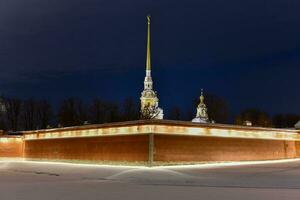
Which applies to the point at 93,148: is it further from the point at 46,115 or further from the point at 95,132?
the point at 46,115

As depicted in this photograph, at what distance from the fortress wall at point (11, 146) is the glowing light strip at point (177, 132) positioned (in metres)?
7.64

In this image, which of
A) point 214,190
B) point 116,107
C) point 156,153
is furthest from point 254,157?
point 116,107

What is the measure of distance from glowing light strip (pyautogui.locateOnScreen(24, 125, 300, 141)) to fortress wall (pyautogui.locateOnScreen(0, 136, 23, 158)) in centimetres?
764

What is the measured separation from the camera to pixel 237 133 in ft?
124

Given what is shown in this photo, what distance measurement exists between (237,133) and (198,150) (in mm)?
5103

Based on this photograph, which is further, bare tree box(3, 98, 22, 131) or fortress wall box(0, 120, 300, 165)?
bare tree box(3, 98, 22, 131)

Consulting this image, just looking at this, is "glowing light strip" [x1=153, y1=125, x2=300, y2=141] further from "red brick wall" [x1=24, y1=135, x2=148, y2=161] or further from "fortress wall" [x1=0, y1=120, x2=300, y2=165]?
"red brick wall" [x1=24, y1=135, x2=148, y2=161]

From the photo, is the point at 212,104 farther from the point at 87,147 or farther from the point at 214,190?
the point at 214,190

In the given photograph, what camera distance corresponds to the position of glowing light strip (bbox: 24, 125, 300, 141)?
32.9m

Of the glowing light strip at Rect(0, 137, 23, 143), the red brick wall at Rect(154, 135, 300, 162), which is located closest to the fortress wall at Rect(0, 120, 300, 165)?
the red brick wall at Rect(154, 135, 300, 162)

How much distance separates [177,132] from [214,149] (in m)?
4.47

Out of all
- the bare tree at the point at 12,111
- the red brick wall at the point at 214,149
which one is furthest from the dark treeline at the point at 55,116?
the red brick wall at the point at 214,149

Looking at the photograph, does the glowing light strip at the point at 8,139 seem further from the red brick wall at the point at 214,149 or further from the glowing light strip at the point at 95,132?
the red brick wall at the point at 214,149

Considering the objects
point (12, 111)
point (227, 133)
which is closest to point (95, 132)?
point (227, 133)
